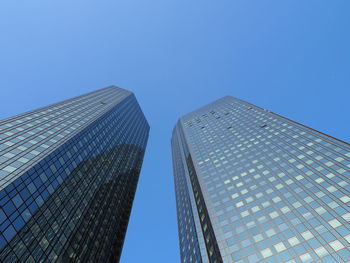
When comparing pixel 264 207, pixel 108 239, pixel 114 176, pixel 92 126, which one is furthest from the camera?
pixel 114 176

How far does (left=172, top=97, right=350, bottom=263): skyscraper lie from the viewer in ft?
121

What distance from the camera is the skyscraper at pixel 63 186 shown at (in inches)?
1435

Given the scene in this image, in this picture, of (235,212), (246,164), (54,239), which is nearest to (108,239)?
(54,239)

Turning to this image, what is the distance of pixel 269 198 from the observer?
160 feet

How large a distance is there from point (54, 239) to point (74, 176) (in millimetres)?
16171

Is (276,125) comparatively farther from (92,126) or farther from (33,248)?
(33,248)

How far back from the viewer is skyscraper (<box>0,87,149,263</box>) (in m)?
36.4

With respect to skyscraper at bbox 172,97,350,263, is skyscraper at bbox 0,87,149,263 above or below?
above

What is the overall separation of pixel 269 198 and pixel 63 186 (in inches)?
1732

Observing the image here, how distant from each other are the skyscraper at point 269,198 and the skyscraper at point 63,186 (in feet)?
83.7

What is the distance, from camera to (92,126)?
78062 mm

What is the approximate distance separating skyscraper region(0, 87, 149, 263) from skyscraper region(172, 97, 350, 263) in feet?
83.7

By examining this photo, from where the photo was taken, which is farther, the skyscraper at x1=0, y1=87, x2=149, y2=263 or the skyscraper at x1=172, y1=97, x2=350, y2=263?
the skyscraper at x1=172, y1=97, x2=350, y2=263

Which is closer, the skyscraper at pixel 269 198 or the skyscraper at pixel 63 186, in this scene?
the skyscraper at pixel 63 186
